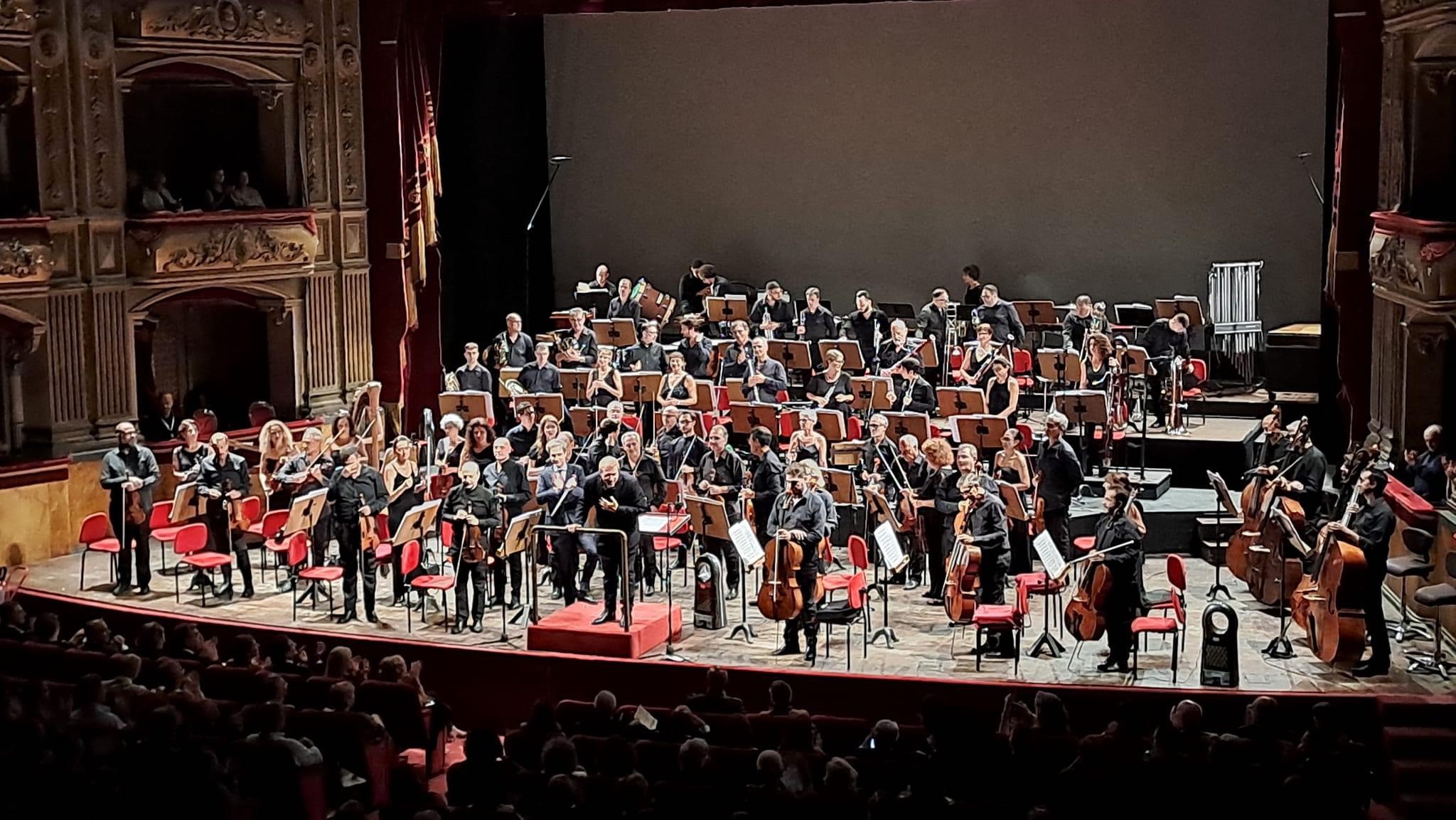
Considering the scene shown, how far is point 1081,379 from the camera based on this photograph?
1692 centimetres

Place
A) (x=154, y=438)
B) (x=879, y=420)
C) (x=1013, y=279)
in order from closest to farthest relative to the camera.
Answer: (x=879, y=420), (x=154, y=438), (x=1013, y=279)

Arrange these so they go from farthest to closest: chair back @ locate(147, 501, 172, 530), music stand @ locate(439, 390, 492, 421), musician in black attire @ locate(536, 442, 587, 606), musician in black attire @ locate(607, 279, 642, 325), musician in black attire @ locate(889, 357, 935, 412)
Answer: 1. musician in black attire @ locate(607, 279, 642, 325)
2. music stand @ locate(439, 390, 492, 421)
3. musician in black attire @ locate(889, 357, 935, 412)
4. chair back @ locate(147, 501, 172, 530)
5. musician in black attire @ locate(536, 442, 587, 606)

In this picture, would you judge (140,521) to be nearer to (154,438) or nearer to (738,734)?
(154,438)

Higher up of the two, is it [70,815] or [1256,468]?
[1256,468]

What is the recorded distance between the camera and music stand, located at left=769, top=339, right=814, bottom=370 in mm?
18297

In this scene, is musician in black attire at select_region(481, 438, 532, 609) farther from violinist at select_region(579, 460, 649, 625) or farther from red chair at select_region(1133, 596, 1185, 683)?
red chair at select_region(1133, 596, 1185, 683)

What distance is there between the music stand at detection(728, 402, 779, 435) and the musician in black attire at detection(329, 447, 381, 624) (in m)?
3.01

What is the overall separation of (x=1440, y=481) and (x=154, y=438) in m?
12.6

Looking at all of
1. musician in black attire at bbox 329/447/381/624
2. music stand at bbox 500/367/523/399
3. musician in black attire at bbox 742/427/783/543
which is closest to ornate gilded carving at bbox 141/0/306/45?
music stand at bbox 500/367/523/399

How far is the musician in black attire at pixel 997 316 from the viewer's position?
1858 centimetres

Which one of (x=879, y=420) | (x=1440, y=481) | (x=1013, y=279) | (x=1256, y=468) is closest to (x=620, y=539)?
(x=879, y=420)

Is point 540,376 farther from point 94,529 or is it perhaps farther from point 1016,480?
point 1016,480

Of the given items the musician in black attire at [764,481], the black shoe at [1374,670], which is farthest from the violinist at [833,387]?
the black shoe at [1374,670]

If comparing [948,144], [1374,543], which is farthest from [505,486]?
[948,144]
